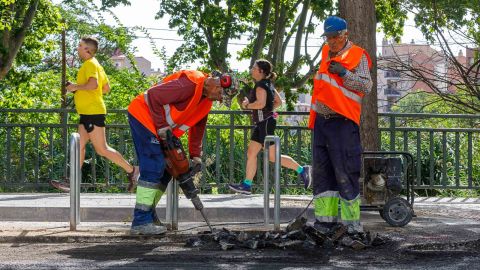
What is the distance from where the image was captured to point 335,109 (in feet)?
27.0

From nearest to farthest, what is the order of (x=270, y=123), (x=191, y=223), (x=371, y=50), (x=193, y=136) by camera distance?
(x=193, y=136) → (x=191, y=223) → (x=371, y=50) → (x=270, y=123)

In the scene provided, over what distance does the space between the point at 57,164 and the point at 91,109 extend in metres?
2.63

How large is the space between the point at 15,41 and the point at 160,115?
1575 centimetres

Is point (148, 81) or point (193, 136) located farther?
point (148, 81)

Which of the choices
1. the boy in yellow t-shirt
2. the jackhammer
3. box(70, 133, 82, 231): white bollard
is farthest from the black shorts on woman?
box(70, 133, 82, 231): white bollard

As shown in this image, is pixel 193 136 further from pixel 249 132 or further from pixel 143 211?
pixel 249 132

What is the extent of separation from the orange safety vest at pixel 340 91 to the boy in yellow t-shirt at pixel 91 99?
3.23 meters

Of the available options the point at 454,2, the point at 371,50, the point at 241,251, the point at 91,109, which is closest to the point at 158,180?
the point at 241,251

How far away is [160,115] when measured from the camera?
8.30m

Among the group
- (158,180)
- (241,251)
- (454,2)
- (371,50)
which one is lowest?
(241,251)

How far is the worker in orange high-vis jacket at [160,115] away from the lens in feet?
27.3

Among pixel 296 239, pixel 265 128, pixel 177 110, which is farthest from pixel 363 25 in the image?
pixel 296 239

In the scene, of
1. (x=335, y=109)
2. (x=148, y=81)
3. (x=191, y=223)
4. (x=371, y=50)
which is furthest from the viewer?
(x=148, y=81)

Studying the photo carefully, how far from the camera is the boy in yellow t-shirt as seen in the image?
1089cm
